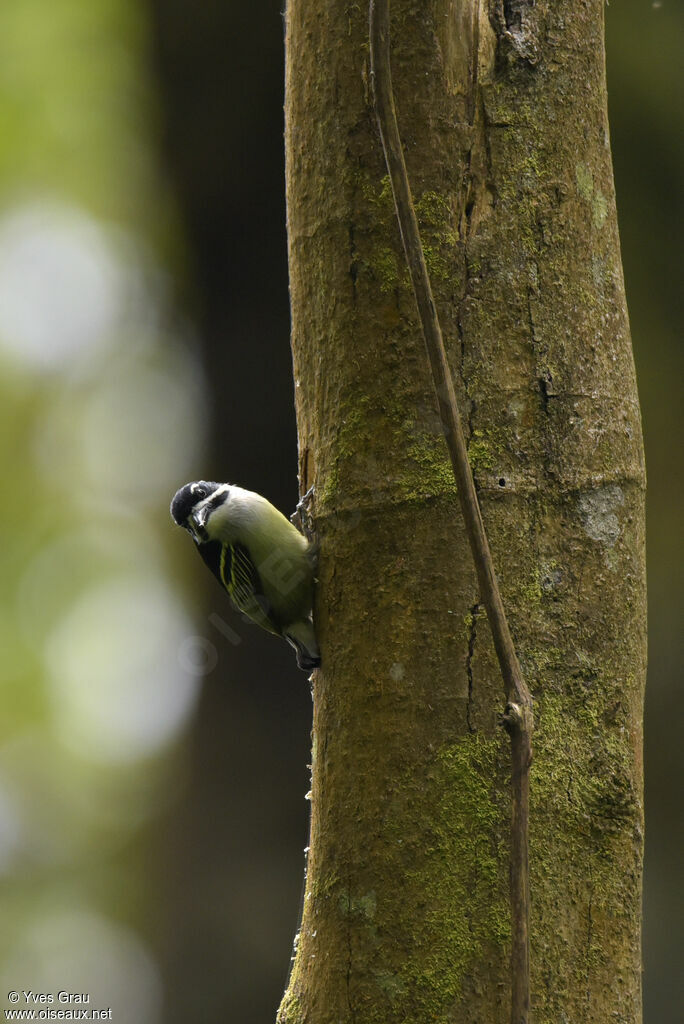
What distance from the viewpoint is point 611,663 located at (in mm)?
1895

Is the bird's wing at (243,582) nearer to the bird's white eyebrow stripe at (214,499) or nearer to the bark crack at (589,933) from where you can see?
the bird's white eyebrow stripe at (214,499)

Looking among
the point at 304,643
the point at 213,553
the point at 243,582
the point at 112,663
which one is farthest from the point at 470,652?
A: the point at 112,663

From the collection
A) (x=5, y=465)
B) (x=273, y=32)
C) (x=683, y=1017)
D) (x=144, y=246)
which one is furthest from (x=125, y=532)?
(x=683, y=1017)

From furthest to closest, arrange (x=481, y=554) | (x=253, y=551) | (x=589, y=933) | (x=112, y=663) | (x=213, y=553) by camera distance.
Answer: (x=112, y=663) < (x=213, y=553) < (x=253, y=551) < (x=589, y=933) < (x=481, y=554)

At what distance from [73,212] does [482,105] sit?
10.5 meters

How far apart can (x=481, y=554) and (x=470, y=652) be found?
0.89 ft

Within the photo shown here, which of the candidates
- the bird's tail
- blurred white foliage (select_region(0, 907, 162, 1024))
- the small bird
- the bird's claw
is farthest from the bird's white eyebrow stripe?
blurred white foliage (select_region(0, 907, 162, 1024))

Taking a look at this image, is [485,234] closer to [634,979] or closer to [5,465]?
[634,979]

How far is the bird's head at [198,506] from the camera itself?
13.6 feet

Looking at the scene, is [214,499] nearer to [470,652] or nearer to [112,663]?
[470,652]

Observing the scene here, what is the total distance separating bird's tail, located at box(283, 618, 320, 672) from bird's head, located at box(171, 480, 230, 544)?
853 mm

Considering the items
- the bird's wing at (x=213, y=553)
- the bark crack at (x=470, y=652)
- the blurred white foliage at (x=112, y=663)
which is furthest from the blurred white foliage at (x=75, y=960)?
the bark crack at (x=470, y=652)

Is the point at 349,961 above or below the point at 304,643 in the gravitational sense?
below

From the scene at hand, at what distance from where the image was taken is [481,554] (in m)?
1.63
